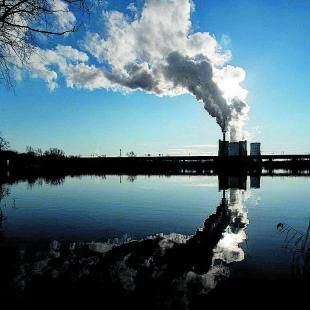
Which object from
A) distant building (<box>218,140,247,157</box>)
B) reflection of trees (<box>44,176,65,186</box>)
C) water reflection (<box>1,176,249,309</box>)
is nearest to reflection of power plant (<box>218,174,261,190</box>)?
reflection of trees (<box>44,176,65,186</box>)

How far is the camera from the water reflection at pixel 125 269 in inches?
270

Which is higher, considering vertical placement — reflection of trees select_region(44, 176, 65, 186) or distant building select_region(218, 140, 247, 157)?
distant building select_region(218, 140, 247, 157)

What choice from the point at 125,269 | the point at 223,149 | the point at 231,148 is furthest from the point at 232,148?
the point at 125,269

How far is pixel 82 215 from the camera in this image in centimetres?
1834

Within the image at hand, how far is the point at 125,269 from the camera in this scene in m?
8.65

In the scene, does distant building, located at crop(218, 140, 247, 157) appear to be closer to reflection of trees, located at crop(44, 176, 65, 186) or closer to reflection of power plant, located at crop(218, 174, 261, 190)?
reflection of power plant, located at crop(218, 174, 261, 190)

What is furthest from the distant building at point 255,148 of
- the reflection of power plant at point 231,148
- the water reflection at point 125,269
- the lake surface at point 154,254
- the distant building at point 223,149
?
the water reflection at point 125,269

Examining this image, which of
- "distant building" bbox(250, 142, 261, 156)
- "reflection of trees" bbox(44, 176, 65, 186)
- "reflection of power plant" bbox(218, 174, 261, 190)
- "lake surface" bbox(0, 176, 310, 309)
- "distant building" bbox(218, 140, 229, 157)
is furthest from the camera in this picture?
"distant building" bbox(250, 142, 261, 156)

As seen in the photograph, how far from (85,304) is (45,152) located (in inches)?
5483

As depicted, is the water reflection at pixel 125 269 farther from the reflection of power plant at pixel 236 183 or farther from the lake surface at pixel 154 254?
the reflection of power plant at pixel 236 183

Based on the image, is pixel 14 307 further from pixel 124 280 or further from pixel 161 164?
pixel 161 164

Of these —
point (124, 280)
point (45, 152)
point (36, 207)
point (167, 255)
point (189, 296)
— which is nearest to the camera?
point (189, 296)

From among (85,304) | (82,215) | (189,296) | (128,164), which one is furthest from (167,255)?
(128,164)

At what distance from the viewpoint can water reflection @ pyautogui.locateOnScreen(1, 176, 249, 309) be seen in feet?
22.5
